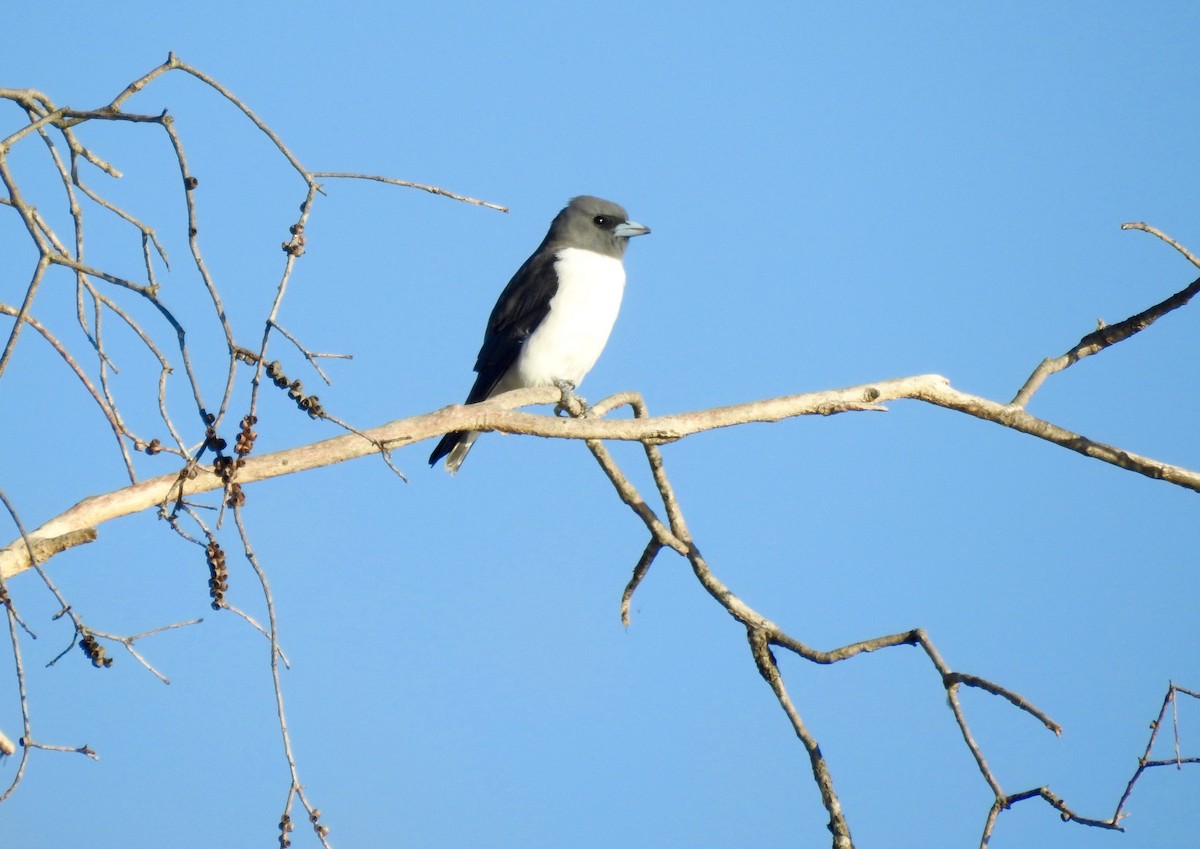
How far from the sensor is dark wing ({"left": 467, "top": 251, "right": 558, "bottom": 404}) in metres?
7.38

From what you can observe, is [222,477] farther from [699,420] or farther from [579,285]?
[579,285]

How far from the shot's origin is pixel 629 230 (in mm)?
7742

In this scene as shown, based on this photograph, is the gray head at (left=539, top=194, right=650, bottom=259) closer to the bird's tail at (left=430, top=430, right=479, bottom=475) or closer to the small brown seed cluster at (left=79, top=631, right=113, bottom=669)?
the bird's tail at (left=430, top=430, right=479, bottom=475)

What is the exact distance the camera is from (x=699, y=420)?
447 centimetres

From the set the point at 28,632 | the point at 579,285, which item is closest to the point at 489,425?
the point at 28,632

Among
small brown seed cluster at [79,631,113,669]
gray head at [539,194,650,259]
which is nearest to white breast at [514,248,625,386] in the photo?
gray head at [539,194,650,259]

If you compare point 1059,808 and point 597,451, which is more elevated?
point 597,451

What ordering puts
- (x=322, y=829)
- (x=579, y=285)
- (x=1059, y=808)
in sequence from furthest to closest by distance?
1. (x=579, y=285)
2. (x=1059, y=808)
3. (x=322, y=829)

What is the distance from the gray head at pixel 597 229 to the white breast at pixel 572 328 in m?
0.27

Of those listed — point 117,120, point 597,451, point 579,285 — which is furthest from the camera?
point 579,285

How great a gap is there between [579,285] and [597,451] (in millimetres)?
2134

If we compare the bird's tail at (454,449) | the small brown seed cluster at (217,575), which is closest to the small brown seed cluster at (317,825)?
the small brown seed cluster at (217,575)

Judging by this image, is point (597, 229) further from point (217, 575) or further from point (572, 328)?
point (217, 575)

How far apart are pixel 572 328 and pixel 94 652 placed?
454cm
